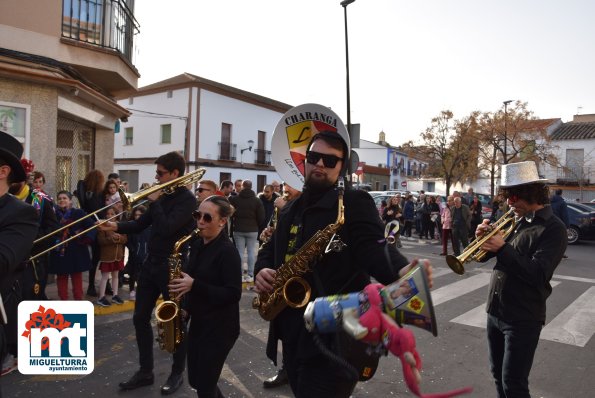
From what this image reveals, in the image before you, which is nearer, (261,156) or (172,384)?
(172,384)

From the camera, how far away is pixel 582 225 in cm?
1554

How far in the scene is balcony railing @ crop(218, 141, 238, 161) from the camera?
30750 millimetres

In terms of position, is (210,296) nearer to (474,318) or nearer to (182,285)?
(182,285)

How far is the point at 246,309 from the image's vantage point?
642 centimetres

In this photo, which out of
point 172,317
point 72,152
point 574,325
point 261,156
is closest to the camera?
point 172,317

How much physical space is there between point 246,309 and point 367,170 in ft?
154

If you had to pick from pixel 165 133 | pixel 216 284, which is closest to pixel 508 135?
pixel 165 133

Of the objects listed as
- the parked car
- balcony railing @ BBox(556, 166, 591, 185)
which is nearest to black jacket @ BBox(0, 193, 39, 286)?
the parked car

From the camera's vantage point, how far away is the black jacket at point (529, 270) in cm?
272

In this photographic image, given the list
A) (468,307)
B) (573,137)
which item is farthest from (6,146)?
(573,137)

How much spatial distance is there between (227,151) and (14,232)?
29.6 metres

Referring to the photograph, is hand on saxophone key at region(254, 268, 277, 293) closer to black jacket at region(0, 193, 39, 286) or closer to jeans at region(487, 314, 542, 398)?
black jacket at region(0, 193, 39, 286)

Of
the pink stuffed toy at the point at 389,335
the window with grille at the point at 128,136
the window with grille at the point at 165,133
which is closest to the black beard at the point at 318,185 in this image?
the pink stuffed toy at the point at 389,335

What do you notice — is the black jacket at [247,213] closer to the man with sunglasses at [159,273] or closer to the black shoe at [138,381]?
the man with sunglasses at [159,273]
